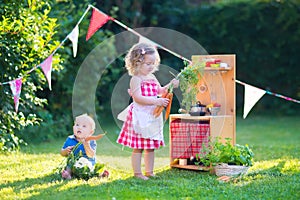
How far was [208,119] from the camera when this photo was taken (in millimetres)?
5535

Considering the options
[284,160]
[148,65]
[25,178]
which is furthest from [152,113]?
[284,160]

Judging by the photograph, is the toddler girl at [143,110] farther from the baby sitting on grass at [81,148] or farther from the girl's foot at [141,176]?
the baby sitting on grass at [81,148]

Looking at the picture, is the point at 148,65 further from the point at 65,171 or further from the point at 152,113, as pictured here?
the point at 65,171

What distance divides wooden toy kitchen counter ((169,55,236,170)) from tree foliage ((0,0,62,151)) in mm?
1783

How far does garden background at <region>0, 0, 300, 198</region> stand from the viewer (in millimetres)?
6426

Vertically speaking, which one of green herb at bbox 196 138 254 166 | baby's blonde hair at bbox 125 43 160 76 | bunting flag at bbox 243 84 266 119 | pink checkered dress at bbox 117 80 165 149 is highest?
baby's blonde hair at bbox 125 43 160 76

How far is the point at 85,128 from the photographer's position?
17.1ft

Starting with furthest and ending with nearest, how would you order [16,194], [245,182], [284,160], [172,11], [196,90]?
[172,11] < [284,160] < [196,90] < [245,182] < [16,194]

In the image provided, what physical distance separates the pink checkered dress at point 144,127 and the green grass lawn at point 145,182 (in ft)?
1.07

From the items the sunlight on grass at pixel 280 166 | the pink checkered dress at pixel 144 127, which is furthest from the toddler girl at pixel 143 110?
the sunlight on grass at pixel 280 166

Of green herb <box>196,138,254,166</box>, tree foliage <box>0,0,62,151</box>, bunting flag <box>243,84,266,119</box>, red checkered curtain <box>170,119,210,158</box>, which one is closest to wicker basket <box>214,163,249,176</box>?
green herb <box>196,138,254,166</box>

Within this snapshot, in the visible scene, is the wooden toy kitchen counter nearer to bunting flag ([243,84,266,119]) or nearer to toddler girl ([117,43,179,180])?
bunting flag ([243,84,266,119])

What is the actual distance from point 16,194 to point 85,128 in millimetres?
1046

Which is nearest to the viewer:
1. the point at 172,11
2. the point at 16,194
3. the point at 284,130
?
the point at 16,194
